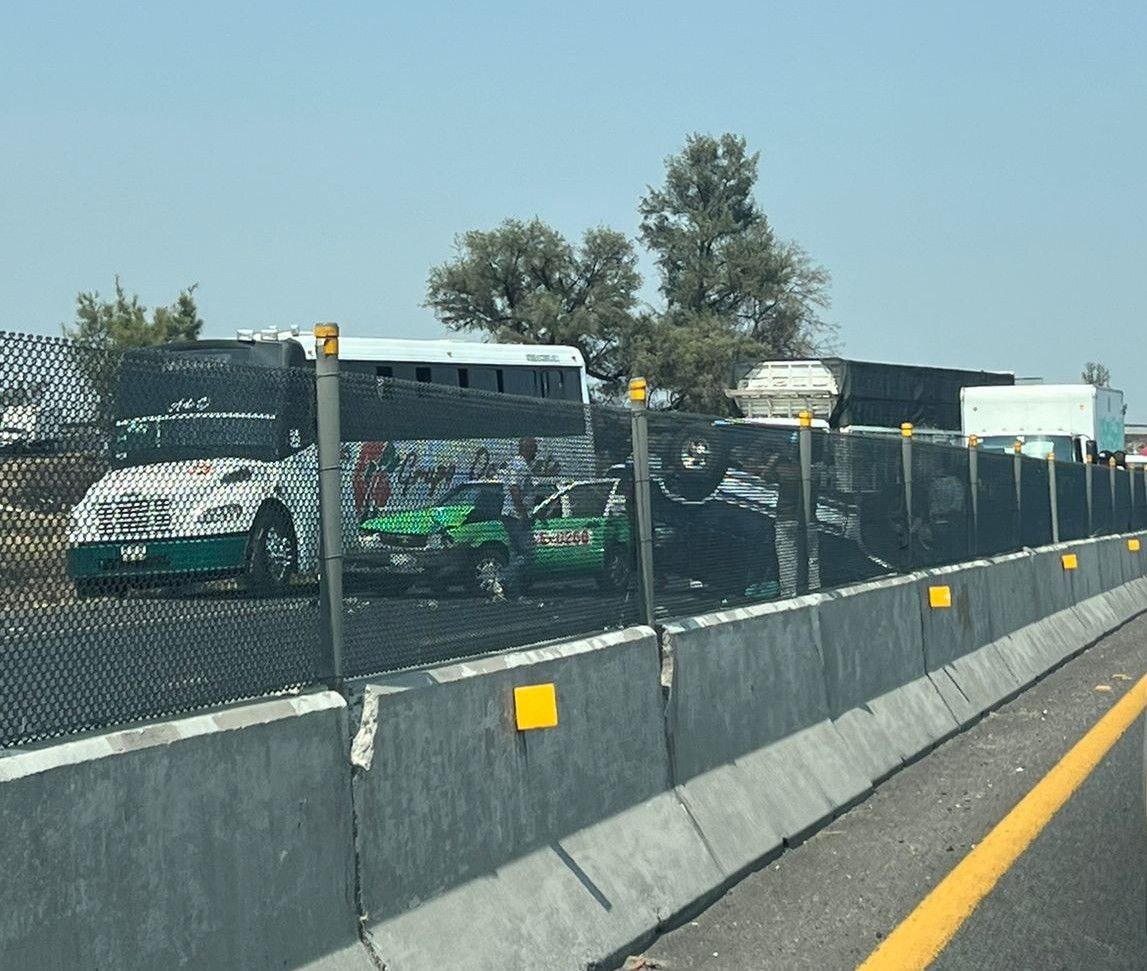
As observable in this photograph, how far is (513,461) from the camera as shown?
6.91 m

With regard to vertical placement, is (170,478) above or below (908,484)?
above

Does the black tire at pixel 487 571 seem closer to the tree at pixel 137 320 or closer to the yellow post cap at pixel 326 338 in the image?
the yellow post cap at pixel 326 338

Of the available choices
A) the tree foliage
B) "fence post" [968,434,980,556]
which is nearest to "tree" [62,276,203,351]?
the tree foliage

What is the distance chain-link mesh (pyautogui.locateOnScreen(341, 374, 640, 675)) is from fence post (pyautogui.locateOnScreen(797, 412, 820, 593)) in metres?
2.40

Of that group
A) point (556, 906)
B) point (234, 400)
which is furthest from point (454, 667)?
point (234, 400)

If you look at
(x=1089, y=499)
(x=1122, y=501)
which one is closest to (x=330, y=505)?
(x=1089, y=499)

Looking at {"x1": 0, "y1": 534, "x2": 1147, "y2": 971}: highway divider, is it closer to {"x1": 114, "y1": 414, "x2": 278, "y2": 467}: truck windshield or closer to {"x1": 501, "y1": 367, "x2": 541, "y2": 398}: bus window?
{"x1": 114, "y1": 414, "x2": 278, "y2": 467}: truck windshield

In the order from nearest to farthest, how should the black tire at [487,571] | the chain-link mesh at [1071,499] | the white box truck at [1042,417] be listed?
the black tire at [487,571]
the chain-link mesh at [1071,499]
the white box truck at [1042,417]

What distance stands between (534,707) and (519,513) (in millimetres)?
910

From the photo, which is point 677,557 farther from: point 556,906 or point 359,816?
point 359,816

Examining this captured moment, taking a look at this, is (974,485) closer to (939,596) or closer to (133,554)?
(939,596)

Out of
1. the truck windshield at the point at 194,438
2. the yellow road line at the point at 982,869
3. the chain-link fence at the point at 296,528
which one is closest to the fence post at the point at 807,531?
the chain-link fence at the point at 296,528

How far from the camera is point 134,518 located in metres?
4.74

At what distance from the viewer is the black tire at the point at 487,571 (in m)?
6.60
